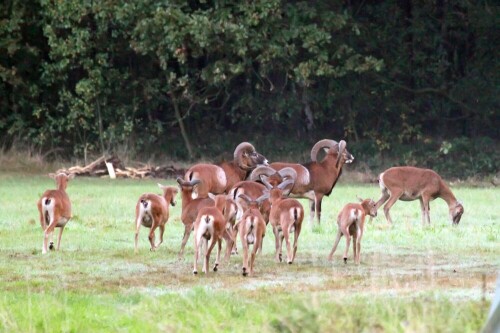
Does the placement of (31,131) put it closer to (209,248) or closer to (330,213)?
(330,213)

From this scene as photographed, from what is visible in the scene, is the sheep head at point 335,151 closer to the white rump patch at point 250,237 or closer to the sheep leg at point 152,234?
the sheep leg at point 152,234

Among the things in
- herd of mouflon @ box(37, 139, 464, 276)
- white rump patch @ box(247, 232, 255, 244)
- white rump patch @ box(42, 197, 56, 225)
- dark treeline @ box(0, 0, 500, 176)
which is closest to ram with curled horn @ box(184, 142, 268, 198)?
herd of mouflon @ box(37, 139, 464, 276)

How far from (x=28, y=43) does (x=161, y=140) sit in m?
4.96

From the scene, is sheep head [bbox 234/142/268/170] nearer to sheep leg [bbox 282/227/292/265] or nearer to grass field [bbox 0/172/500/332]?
grass field [bbox 0/172/500/332]

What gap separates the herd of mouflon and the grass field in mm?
309

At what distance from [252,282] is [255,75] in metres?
24.8

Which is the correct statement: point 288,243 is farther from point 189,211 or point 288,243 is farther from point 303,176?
point 303,176

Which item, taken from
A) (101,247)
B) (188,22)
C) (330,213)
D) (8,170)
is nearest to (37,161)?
(8,170)

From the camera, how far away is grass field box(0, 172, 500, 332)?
9.27 metres

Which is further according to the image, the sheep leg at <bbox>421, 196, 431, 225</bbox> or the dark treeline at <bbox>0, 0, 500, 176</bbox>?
the dark treeline at <bbox>0, 0, 500, 176</bbox>

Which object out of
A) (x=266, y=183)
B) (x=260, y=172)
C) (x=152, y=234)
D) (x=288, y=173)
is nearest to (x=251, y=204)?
(x=152, y=234)

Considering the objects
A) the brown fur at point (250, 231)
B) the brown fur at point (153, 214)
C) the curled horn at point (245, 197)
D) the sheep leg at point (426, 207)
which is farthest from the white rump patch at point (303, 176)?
the brown fur at point (250, 231)

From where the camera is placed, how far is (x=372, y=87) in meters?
38.1

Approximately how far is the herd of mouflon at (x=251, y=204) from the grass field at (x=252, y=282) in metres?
0.31
